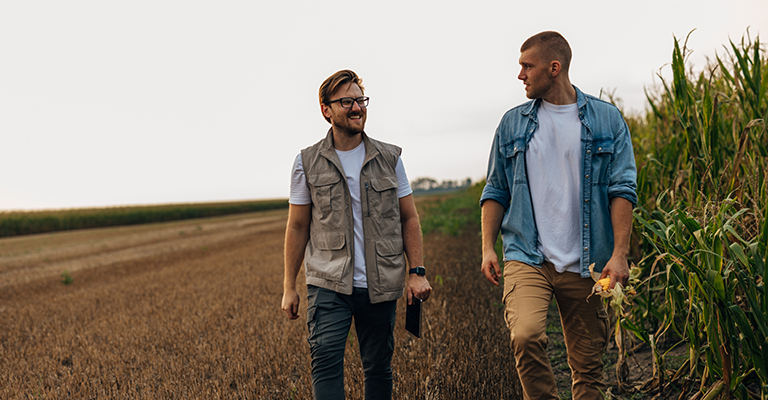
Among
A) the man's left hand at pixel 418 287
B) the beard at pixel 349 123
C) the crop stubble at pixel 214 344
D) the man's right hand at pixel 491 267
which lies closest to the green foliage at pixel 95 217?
the crop stubble at pixel 214 344

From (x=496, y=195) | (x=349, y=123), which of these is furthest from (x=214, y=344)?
(x=496, y=195)

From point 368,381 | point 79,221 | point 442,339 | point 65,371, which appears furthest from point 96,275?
point 79,221

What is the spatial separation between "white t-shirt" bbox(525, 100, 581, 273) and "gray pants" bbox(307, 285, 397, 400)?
0.92 meters

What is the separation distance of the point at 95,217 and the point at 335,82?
174 feet

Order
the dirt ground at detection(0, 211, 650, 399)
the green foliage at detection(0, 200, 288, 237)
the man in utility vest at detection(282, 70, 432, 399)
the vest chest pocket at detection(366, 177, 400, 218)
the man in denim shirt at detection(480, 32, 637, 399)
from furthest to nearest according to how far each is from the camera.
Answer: the green foliage at detection(0, 200, 288, 237), the dirt ground at detection(0, 211, 650, 399), the vest chest pocket at detection(366, 177, 400, 218), the man in utility vest at detection(282, 70, 432, 399), the man in denim shirt at detection(480, 32, 637, 399)

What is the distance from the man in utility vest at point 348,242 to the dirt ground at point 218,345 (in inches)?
29.1

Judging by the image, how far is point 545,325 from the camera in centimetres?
213

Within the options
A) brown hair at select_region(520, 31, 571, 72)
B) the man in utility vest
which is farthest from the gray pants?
brown hair at select_region(520, 31, 571, 72)

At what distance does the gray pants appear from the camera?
2359 mm

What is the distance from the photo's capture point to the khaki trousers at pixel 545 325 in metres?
2.17

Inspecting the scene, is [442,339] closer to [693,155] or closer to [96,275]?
[693,155]

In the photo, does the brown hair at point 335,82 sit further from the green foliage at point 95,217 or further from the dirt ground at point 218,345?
the green foliage at point 95,217

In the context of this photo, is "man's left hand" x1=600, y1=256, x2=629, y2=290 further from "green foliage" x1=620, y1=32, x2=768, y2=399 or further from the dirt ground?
the dirt ground

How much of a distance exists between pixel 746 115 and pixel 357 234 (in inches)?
113
